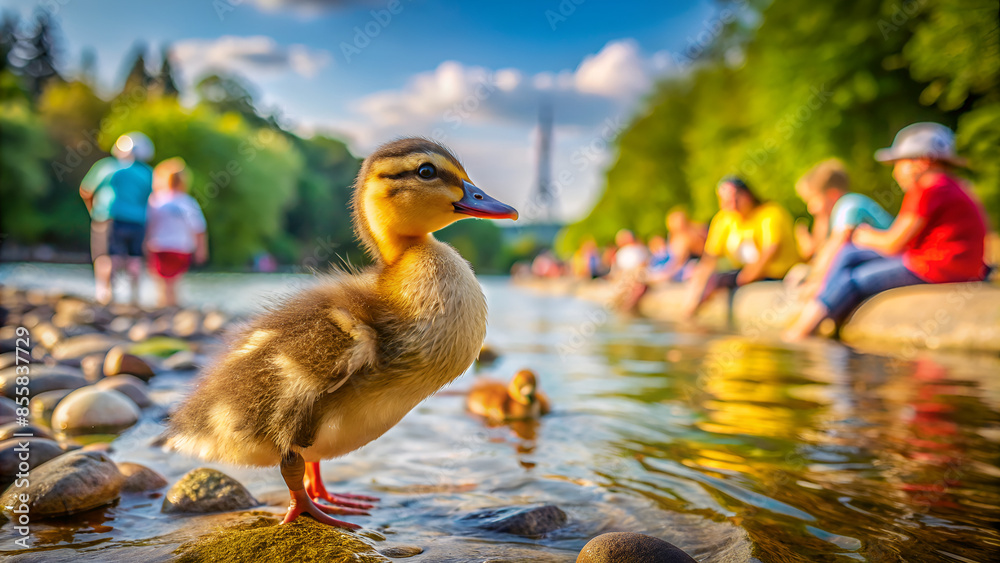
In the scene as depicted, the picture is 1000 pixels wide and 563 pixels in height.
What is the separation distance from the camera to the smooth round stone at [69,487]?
2.53 meters

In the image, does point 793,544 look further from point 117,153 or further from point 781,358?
point 117,153

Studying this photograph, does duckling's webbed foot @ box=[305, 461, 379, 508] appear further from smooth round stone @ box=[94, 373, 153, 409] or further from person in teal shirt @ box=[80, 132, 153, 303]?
person in teal shirt @ box=[80, 132, 153, 303]

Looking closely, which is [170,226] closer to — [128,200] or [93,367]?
[128,200]

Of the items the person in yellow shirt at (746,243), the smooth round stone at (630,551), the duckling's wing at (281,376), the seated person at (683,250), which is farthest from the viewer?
the seated person at (683,250)

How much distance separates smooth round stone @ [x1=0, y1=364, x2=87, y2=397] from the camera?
171 inches

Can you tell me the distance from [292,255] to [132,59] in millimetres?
43915

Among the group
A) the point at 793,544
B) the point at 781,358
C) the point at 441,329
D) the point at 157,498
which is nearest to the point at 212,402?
the point at 157,498

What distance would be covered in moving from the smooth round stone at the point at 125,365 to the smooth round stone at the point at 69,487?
288 centimetres

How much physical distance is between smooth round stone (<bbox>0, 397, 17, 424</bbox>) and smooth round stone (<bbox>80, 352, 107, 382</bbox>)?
1648 millimetres

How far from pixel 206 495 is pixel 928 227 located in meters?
7.15

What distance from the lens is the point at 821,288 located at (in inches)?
312

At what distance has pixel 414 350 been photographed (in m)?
2.37

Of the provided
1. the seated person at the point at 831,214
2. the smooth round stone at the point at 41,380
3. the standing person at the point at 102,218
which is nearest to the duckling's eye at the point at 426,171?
the smooth round stone at the point at 41,380

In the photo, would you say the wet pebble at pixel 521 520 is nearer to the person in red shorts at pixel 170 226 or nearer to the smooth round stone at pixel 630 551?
the smooth round stone at pixel 630 551
